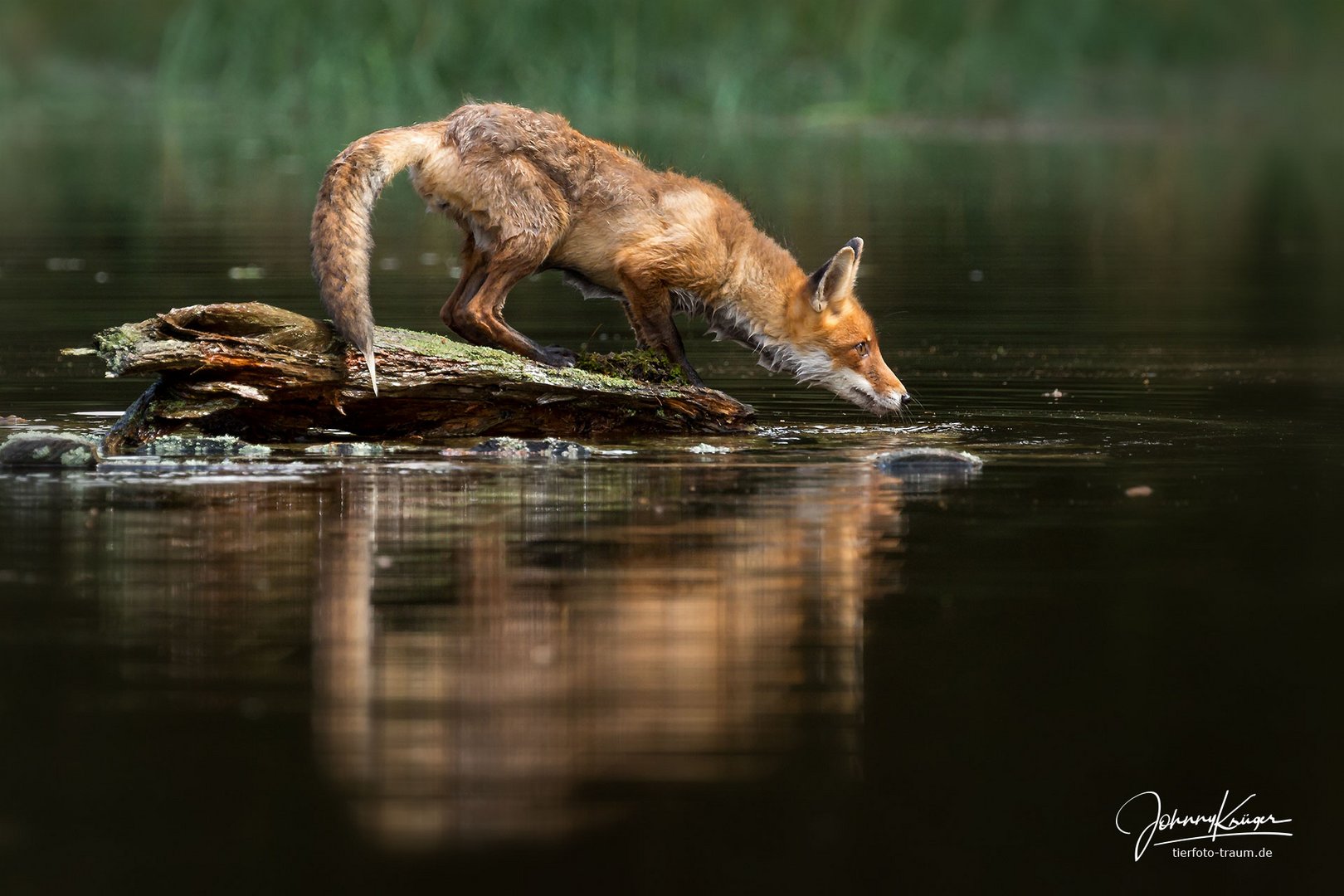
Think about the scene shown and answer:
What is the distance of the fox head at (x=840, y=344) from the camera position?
1177cm

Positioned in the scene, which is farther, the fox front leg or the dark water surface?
the fox front leg

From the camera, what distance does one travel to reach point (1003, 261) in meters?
22.1

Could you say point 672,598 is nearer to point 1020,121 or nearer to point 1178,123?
point 1020,121

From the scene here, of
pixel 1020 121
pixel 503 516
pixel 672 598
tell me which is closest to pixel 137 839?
pixel 672 598

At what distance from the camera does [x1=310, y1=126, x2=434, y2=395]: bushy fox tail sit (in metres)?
10.1

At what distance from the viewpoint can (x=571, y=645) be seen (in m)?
6.40

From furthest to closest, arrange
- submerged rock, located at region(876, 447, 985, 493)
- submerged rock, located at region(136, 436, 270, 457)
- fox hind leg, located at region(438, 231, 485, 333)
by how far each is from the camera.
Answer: fox hind leg, located at region(438, 231, 485, 333) → submerged rock, located at region(136, 436, 270, 457) → submerged rock, located at region(876, 447, 985, 493)

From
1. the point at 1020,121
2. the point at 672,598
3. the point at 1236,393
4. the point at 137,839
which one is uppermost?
the point at 1020,121

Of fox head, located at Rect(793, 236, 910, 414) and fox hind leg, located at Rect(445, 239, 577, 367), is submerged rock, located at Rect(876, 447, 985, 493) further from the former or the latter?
fox hind leg, located at Rect(445, 239, 577, 367)

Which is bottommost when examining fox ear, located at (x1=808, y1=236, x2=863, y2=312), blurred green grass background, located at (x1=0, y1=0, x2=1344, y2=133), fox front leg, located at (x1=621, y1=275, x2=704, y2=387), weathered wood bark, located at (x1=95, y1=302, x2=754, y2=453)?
weathered wood bark, located at (x1=95, y1=302, x2=754, y2=453)

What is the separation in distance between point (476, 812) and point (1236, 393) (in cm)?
876

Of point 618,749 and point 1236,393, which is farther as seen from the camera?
point 1236,393
